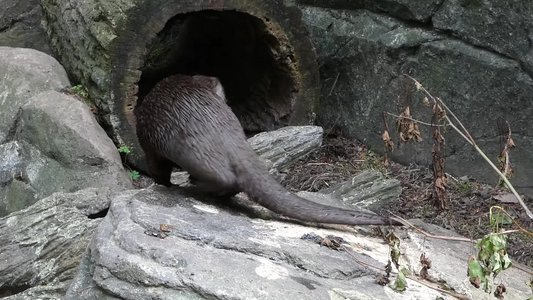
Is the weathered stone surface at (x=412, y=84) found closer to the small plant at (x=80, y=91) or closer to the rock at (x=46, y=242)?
the small plant at (x=80, y=91)

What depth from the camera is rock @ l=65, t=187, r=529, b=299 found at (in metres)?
2.66

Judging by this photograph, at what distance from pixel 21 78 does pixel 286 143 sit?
2.08m

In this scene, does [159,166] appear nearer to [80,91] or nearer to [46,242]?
[46,242]

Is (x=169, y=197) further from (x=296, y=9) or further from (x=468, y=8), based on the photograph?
(x=468, y=8)

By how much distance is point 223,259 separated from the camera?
2.88 metres

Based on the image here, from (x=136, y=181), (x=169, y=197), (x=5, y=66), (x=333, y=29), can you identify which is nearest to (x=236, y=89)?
(x=333, y=29)

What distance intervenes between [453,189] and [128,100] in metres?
2.42

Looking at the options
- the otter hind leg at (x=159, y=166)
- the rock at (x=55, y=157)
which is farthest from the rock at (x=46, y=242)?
the rock at (x=55, y=157)

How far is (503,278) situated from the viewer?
3.55m

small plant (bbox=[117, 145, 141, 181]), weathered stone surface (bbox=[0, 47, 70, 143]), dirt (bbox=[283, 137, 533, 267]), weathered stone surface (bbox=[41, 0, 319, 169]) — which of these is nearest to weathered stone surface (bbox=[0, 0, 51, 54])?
weathered stone surface (bbox=[41, 0, 319, 169])

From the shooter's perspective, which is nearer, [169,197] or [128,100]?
[169,197]

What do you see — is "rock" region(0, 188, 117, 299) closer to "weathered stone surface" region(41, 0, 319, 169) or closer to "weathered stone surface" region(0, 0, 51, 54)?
"weathered stone surface" region(41, 0, 319, 169)

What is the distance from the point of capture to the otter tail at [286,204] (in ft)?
11.5

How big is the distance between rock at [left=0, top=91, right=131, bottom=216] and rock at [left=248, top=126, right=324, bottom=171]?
101 cm
